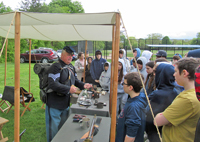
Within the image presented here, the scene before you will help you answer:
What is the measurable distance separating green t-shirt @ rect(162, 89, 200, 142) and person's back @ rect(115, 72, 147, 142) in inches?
14.3

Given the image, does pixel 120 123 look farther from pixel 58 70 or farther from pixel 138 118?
pixel 58 70

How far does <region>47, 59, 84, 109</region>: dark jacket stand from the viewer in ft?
7.27

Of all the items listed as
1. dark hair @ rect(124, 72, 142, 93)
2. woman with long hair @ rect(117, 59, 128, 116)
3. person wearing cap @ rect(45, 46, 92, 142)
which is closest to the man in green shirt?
dark hair @ rect(124, 72, 142, 93)

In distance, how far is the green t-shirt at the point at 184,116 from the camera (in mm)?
1186

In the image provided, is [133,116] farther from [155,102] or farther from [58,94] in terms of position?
[58,94]

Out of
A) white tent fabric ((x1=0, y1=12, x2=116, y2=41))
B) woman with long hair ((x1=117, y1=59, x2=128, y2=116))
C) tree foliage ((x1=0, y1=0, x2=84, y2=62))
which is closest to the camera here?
white tent fabric ((x1=0, y1=12, x2=116, y2=41))

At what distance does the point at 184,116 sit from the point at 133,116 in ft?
1.75

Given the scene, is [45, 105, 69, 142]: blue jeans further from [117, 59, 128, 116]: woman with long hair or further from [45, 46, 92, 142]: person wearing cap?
[117, 59, 128, 116]: woman with long hair

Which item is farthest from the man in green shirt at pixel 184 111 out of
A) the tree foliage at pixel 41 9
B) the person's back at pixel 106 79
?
the tree foliage at pixel 41 9

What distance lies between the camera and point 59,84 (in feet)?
7.25

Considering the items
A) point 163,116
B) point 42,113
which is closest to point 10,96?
point 42,113

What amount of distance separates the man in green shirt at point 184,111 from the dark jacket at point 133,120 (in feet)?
0.99

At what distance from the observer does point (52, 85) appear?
7.23 ft

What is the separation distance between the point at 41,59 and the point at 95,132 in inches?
597
